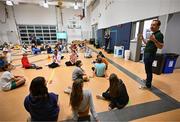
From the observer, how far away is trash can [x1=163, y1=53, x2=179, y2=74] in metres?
3.83

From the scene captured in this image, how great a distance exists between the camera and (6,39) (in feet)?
46.2

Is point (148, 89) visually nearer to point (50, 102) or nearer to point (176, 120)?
point (176, 120)

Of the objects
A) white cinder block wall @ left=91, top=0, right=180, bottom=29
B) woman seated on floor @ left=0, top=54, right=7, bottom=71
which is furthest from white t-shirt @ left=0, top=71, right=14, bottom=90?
white cinder block wall @ left=91, top=0, right=180, bottom=29

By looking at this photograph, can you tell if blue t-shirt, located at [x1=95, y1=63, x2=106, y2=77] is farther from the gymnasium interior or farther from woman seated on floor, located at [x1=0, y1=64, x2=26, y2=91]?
woman seated on floor, located at [x1=0, y1=64, x2=26, y2=91]

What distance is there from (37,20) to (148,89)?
629 inches

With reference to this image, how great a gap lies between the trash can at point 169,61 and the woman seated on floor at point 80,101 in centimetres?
345

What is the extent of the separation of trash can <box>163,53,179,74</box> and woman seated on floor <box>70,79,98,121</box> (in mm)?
3453

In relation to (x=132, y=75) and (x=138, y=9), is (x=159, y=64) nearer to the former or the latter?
(x=132, y=75)

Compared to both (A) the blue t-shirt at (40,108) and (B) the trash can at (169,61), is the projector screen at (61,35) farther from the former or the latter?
(A) the blue t-shirt at (40,108)

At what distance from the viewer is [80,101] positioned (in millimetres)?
1590

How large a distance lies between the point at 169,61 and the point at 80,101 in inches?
146

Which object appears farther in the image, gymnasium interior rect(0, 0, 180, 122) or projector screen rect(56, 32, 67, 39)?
projector screen rect(56, 32, 67, 39)

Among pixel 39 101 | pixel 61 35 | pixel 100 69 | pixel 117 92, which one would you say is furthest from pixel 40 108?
pixel 61 35

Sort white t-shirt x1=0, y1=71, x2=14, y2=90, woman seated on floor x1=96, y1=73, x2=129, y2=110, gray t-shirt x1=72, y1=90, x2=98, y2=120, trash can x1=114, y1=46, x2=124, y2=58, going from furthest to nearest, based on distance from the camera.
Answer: trash can x1=114, y1=46, x2=124, y2=58 → white t-shirt x1=0, y1=71, x2=14, y2=90 → woman seated on floor x1=96, y1=73, x2=129, y2=110 → gray t-shirt x1=72, y1=90, x2=98, y2=120
